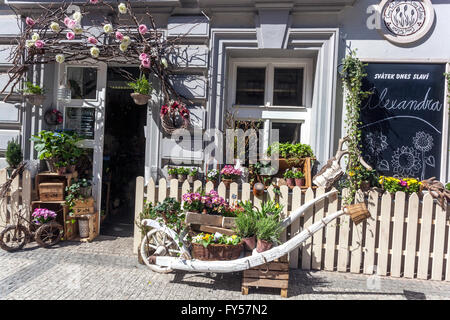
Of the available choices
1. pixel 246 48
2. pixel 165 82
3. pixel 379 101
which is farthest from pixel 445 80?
pixel 165 82

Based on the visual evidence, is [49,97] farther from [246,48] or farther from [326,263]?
[326,263]

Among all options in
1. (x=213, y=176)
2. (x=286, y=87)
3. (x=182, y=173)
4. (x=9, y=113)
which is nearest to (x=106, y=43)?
(x=9, y=113)

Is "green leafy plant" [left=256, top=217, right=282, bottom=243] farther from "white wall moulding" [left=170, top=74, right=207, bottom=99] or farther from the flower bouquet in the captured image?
the flower bouquet

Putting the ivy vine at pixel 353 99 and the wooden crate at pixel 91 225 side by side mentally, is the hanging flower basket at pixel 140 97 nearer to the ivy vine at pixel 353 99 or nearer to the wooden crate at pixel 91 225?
the wooden crate at pixel 91 225

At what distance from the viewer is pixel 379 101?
15.0 ft

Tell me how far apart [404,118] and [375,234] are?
1.83 m

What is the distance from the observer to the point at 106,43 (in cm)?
491

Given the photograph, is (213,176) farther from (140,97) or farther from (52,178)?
(52,178)

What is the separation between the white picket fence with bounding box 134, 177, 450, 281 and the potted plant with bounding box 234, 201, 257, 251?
601mm

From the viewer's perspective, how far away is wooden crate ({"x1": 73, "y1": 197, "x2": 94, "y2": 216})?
193 inches

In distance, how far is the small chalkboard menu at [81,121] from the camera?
536 centimetres

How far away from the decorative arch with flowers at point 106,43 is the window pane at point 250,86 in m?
0.99

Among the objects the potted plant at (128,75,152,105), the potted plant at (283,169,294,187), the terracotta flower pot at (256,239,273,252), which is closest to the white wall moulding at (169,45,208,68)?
the potted plant at (128,75,152,105)

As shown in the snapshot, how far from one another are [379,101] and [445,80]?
38.3 inches
